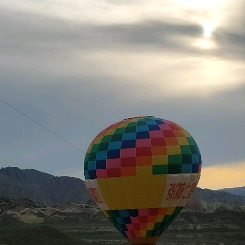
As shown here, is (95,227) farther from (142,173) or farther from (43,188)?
(43,188)

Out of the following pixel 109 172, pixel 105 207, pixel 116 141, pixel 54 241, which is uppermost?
pixel 116 141

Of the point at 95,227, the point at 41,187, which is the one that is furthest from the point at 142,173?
the point at 41,187

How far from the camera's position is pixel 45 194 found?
166875mm

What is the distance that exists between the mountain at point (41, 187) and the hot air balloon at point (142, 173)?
129994 millimetres

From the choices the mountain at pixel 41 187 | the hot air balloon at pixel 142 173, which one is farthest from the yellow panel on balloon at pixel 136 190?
the mountain at pixel 41 187

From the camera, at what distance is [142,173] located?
23.0 metres

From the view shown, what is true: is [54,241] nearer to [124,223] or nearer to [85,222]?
[85,222]

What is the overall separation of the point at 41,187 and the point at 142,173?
15285 centimetres

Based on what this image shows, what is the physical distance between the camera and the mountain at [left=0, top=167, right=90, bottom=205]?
15788 centimetres

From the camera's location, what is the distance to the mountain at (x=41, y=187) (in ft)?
518

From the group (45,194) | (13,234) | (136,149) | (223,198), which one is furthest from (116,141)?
(223,198)

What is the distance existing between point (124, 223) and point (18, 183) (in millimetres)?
148698

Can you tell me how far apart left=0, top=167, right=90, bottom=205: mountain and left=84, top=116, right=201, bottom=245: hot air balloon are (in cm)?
12999

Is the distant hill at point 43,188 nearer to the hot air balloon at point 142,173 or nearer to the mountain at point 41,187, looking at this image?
the mountain at point 41,187
